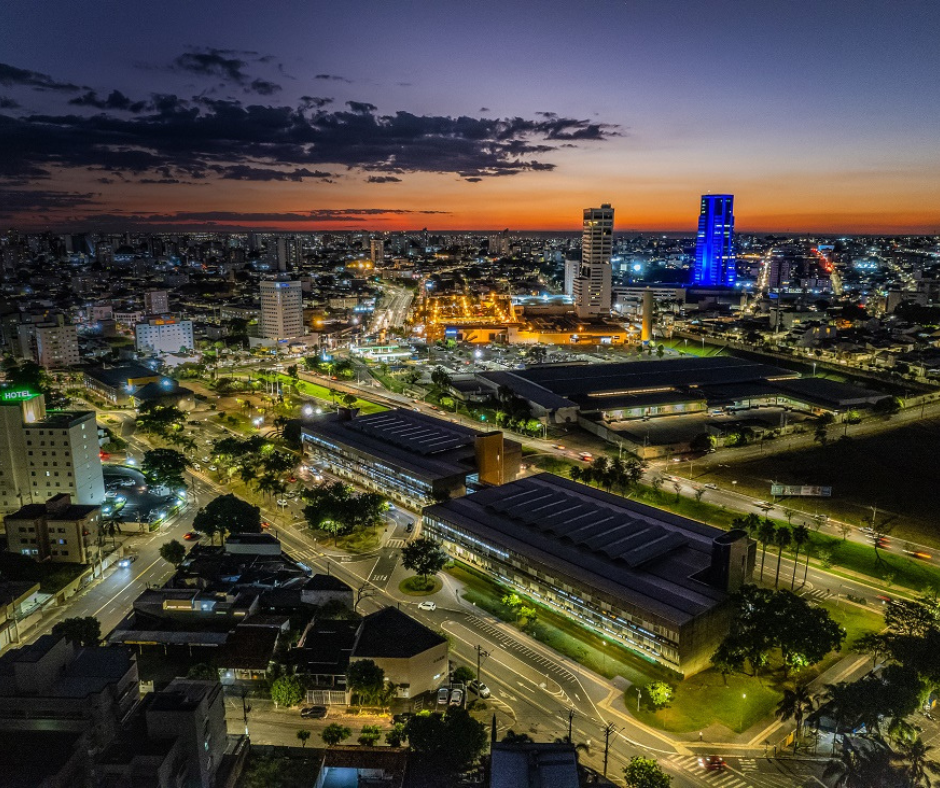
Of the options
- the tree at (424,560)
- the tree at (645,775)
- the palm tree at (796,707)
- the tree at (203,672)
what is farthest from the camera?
the tree at (424,560)

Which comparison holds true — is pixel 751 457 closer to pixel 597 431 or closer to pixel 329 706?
pixel 597 431

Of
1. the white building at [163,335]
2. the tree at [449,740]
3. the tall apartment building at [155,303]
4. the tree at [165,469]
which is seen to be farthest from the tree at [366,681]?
the tall apartment building at [155,303]

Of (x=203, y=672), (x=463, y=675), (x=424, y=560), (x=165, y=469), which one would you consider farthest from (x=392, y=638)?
(x=165, y=469)

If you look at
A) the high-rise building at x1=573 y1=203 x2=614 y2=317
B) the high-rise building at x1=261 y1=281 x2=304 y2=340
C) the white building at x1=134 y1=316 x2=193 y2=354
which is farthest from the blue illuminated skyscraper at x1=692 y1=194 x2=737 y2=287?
the white building at x1=134 y1=316 x2=193 y2=354

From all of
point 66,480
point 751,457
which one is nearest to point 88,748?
point 66,480

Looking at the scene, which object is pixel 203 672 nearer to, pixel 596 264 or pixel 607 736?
pixel 607 736

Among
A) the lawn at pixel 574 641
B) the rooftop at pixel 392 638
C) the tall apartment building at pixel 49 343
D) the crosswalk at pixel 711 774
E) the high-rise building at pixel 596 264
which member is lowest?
the lawn at pixel 574 641

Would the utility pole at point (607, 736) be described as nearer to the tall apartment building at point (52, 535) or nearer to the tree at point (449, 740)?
the tree at point (449, 740)
